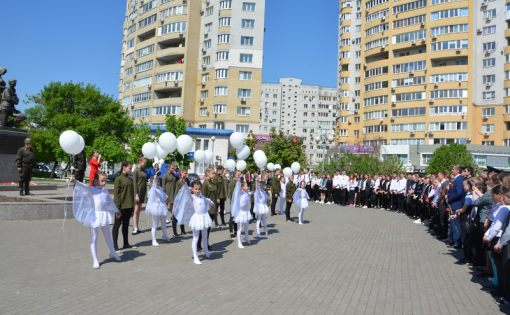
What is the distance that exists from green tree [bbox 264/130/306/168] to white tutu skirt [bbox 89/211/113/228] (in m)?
43.6

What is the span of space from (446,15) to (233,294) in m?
77.6

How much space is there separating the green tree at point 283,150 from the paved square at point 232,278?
130 ft

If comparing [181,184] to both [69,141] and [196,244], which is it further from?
[196,244]

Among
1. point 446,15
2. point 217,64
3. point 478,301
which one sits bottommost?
point 478,301

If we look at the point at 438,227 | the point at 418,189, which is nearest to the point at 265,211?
the point at 438,227

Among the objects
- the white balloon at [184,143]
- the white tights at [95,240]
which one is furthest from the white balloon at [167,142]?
the white tights at [95,240]

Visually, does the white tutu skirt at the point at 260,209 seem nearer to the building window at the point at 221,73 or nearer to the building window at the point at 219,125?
the building window at the point at 219,125

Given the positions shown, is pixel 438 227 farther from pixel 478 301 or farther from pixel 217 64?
pixel 217 64

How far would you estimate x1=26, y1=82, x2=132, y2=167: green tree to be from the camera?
51.3 metres

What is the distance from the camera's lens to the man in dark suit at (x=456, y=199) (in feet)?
41.8

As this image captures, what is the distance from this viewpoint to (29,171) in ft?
57.7

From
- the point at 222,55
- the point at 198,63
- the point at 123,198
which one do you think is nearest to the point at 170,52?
the point at 198,63

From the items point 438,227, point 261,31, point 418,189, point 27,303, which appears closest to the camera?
point 27,303

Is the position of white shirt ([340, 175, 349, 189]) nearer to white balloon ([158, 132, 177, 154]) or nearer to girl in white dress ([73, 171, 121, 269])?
white balloon ([158, 132, 177, 154])
